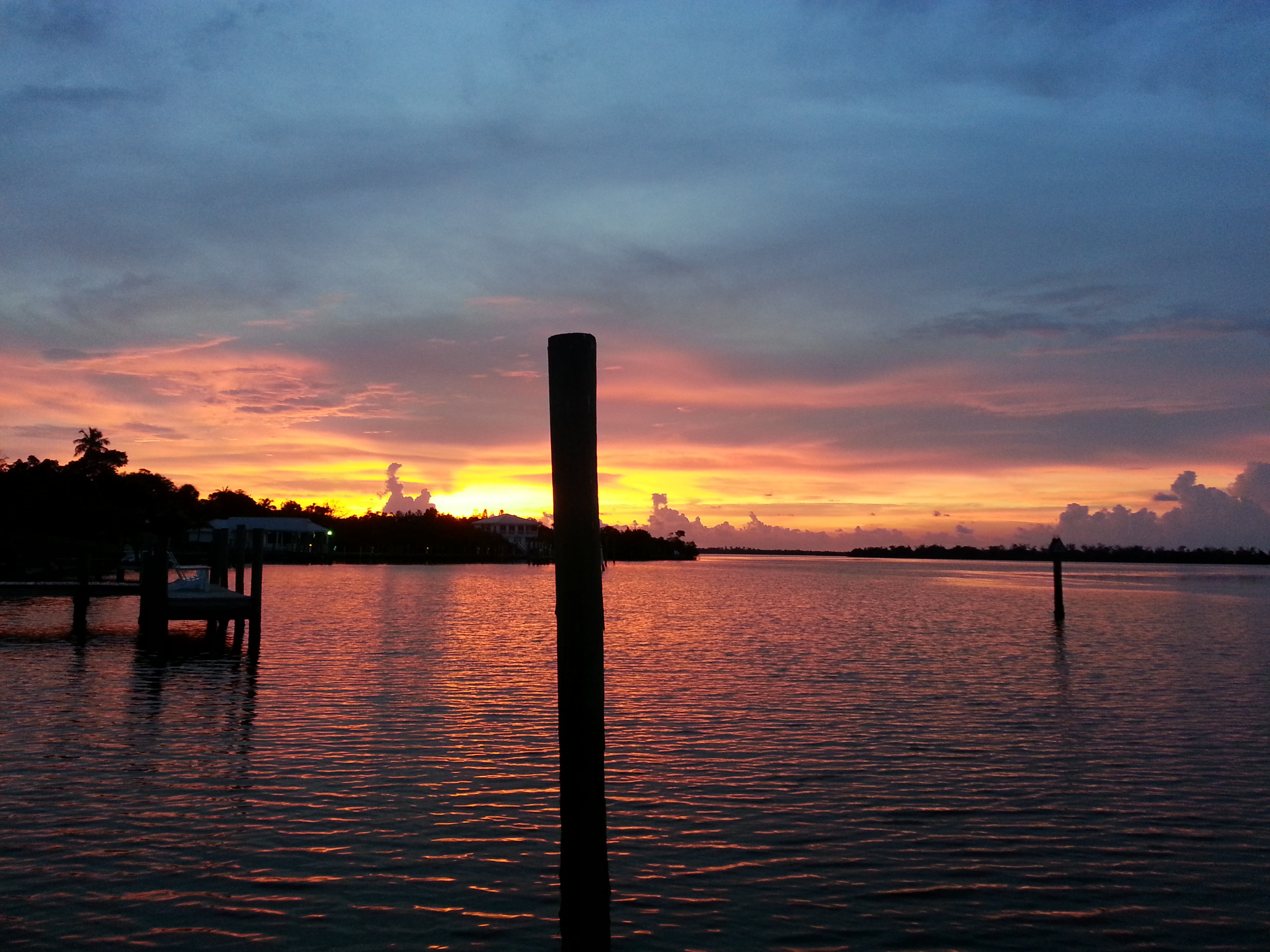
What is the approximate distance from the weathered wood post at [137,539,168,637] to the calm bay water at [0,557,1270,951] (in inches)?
38.4

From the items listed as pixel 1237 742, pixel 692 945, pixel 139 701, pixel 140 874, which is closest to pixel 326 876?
pixel 140 874

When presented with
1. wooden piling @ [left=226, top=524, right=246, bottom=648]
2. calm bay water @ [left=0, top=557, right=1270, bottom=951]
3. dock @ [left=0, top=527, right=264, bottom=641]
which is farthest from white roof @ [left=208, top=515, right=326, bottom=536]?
calm bay water @ [left=0, top=557, right=1270, bottom=951]

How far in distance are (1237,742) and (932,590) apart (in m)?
73.0

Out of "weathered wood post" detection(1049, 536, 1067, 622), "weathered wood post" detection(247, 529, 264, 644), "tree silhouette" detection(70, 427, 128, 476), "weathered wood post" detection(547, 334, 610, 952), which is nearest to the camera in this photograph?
→ "weathered wood post" detection(547, 334, 610, 952)

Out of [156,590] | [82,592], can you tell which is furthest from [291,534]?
[156,590]

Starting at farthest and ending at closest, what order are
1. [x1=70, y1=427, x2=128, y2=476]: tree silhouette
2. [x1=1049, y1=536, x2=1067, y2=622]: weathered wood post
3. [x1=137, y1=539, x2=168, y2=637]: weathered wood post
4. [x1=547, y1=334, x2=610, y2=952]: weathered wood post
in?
[x1=70, y1=427, x2=128, y2=476]: tree silhouette, [x1=1049, y1=536, x2=1067, y2=622]: weathered wood post, [x1=137, y1=539, x2=168, y2=637]: weathered wood post, [x1=547, y1=334, x2=610, y2=952]: weathered wood post

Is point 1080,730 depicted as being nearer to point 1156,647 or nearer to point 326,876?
point 326,876

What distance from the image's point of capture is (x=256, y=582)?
90.1 feet

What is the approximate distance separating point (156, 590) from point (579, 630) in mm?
22110

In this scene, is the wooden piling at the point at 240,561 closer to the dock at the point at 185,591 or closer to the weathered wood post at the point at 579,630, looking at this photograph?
the dock at the point at 185,591

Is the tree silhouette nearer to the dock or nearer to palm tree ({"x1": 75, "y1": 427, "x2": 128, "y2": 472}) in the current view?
palm tree ({"x1": 75, "y1": 427, "x2": 128, "y2": 472})

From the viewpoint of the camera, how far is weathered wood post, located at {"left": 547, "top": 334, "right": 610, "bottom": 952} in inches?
292

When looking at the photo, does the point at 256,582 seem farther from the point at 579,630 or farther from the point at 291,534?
the point at 291,534

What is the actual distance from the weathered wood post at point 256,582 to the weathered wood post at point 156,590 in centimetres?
216
